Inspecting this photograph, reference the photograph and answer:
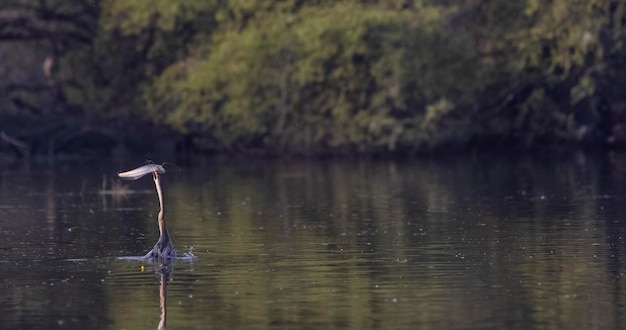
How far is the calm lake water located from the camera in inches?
666

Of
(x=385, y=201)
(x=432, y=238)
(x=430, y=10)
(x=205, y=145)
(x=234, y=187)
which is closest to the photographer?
(x=432, y=238)

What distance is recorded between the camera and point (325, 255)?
22.7 metres

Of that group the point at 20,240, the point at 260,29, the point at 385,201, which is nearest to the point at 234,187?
the point at 385,201

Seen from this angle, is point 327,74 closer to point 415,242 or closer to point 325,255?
point 415,242

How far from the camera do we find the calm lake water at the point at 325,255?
1691 centimetres

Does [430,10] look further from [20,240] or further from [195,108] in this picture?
[20,240]

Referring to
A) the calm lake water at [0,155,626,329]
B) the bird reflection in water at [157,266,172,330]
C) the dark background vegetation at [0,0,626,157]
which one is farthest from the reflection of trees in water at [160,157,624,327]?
the dark background vegetation at [0,0,626,157]

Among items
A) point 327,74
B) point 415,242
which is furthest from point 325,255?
point 327,74

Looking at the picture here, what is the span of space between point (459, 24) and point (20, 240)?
4038 cm

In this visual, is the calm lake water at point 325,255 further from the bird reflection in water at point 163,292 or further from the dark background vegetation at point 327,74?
the dark background vegetation at point 327,74

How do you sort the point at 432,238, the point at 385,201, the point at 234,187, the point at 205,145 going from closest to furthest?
the point at 432,238 < the point at 385,201 < the point at 234,187 < the point at 205,145

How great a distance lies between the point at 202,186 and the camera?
4191 centimetres

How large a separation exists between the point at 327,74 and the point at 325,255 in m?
39.3

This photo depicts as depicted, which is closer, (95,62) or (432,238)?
(432,238)
